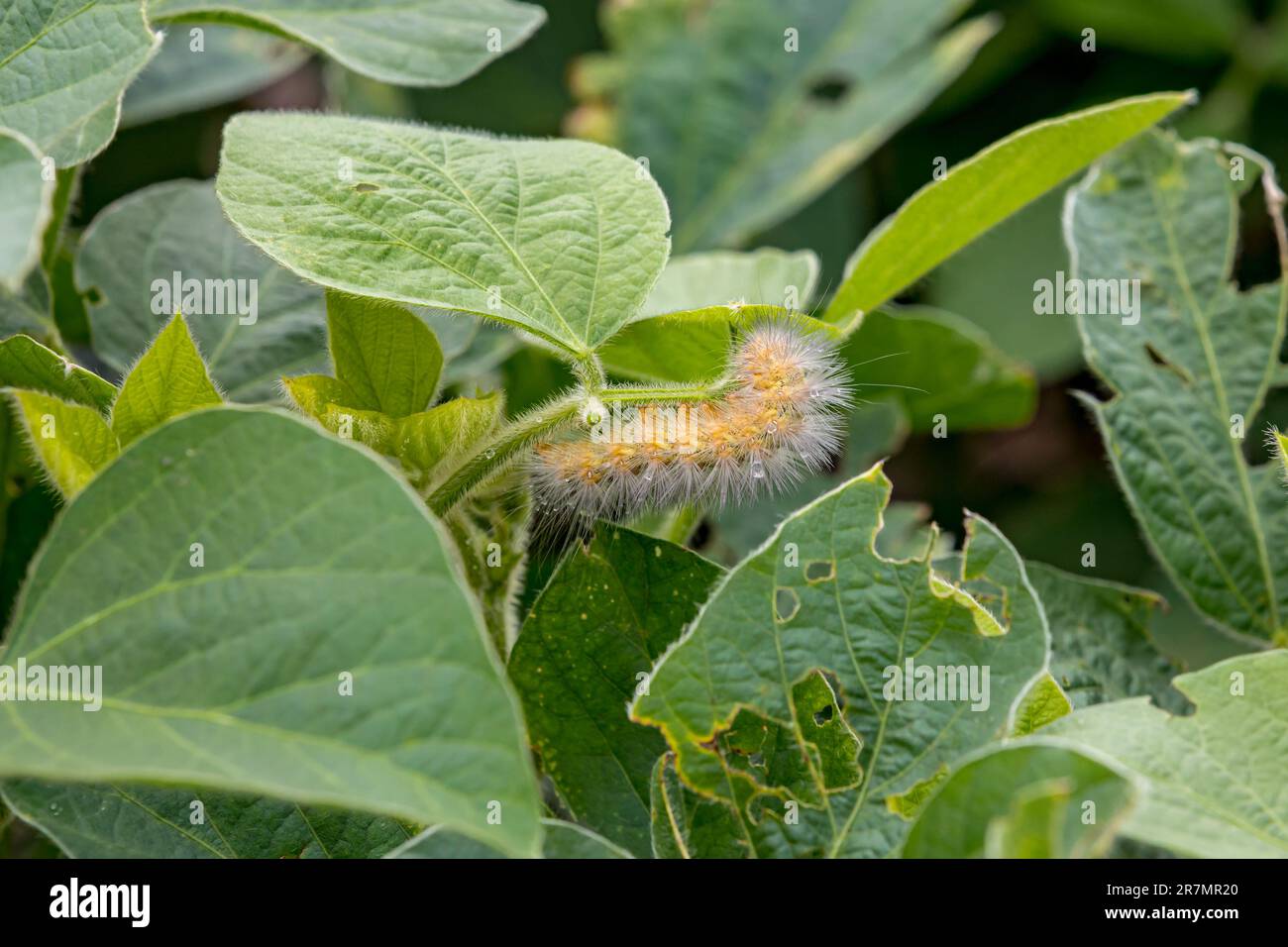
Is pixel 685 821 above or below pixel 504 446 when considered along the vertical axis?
below

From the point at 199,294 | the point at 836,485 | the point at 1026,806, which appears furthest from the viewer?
the point at 836,485

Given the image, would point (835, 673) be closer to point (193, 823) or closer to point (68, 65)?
point (193, 823)

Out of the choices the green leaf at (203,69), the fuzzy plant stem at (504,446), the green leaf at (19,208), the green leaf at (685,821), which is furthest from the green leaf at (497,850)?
the green leaf at (203,69)

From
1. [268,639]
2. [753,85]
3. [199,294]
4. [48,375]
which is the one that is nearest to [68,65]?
[48,375]

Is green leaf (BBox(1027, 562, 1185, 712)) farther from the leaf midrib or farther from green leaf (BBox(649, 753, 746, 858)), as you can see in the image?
green leaf (BBox(649, 753, 746, 858))

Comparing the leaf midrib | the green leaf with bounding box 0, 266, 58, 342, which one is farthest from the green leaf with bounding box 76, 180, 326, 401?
the leaf midrib

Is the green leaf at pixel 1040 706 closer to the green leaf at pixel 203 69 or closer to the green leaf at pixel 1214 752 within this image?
the green leaf at pixel 1214 752
